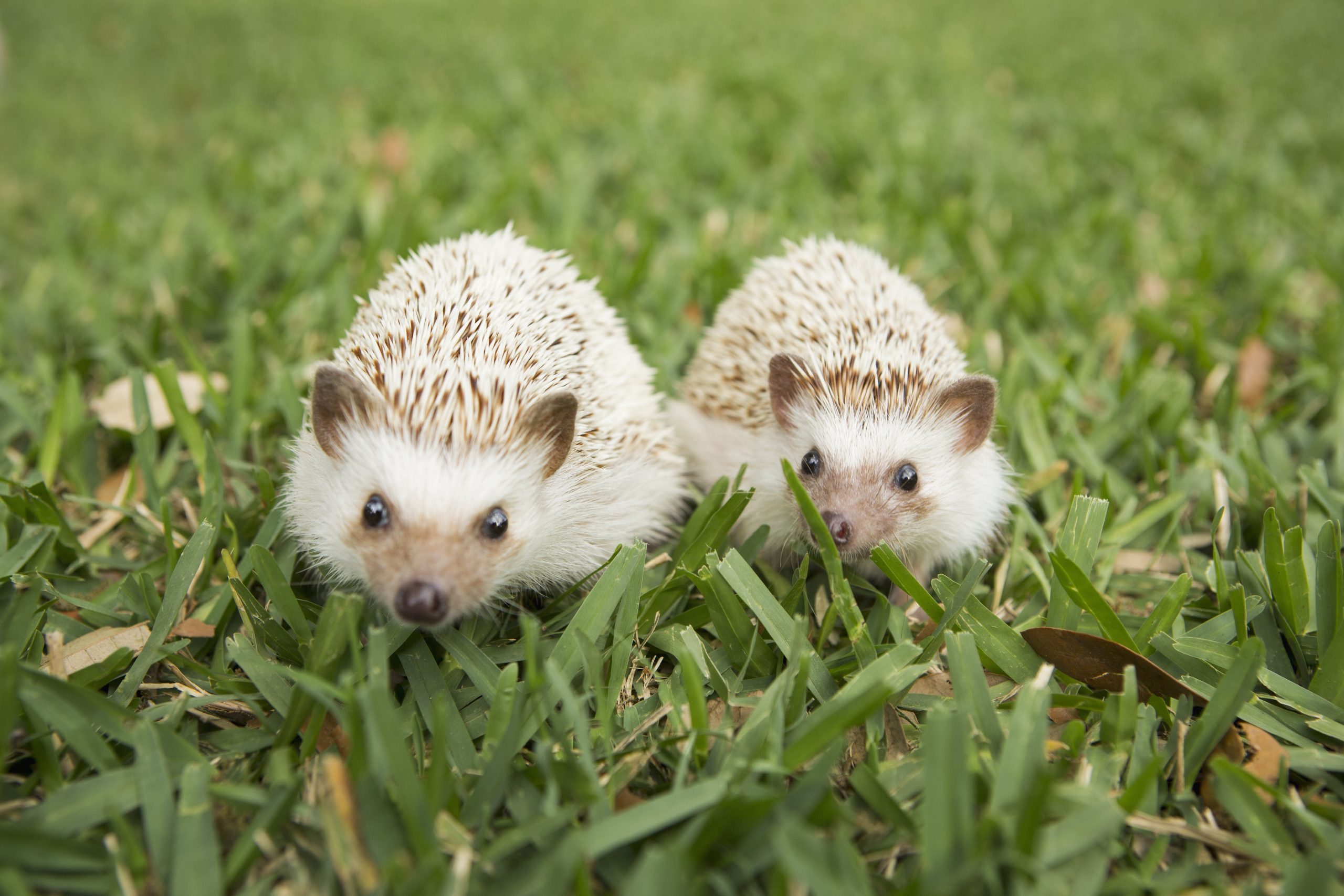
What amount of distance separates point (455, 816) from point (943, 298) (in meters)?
3.60

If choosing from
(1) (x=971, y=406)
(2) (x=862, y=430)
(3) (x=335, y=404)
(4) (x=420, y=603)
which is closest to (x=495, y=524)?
(4) (x=420, y=603)

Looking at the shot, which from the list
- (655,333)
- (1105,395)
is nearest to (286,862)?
(655,333)

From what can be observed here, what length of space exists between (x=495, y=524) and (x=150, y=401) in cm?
174

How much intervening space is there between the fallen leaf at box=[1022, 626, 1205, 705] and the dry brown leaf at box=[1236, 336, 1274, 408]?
1998 millimetres

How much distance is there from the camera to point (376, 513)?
2.23 meters

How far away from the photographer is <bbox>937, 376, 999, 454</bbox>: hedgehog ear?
2730mm

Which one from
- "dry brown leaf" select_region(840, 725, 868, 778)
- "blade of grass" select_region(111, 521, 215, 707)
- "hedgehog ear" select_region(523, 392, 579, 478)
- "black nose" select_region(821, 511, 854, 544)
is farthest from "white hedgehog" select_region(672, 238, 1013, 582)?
"blade of grass" select_region(111, 521, 215, 707)

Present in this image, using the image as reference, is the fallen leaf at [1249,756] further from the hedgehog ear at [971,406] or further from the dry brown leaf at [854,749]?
the hedgehog ear at [971,406]

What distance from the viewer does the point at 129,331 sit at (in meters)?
3.87

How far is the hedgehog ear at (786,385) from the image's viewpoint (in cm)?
281

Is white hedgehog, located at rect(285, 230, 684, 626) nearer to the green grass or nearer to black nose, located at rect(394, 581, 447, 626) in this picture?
black nose, located at rect(394, 581, 447, 626)

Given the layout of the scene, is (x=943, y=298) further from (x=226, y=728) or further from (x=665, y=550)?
(x=226, y=728)

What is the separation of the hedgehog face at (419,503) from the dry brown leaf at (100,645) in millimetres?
509

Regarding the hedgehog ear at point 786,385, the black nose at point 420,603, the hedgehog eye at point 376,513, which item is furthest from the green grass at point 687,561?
the hedgehog ear at point 786,385
